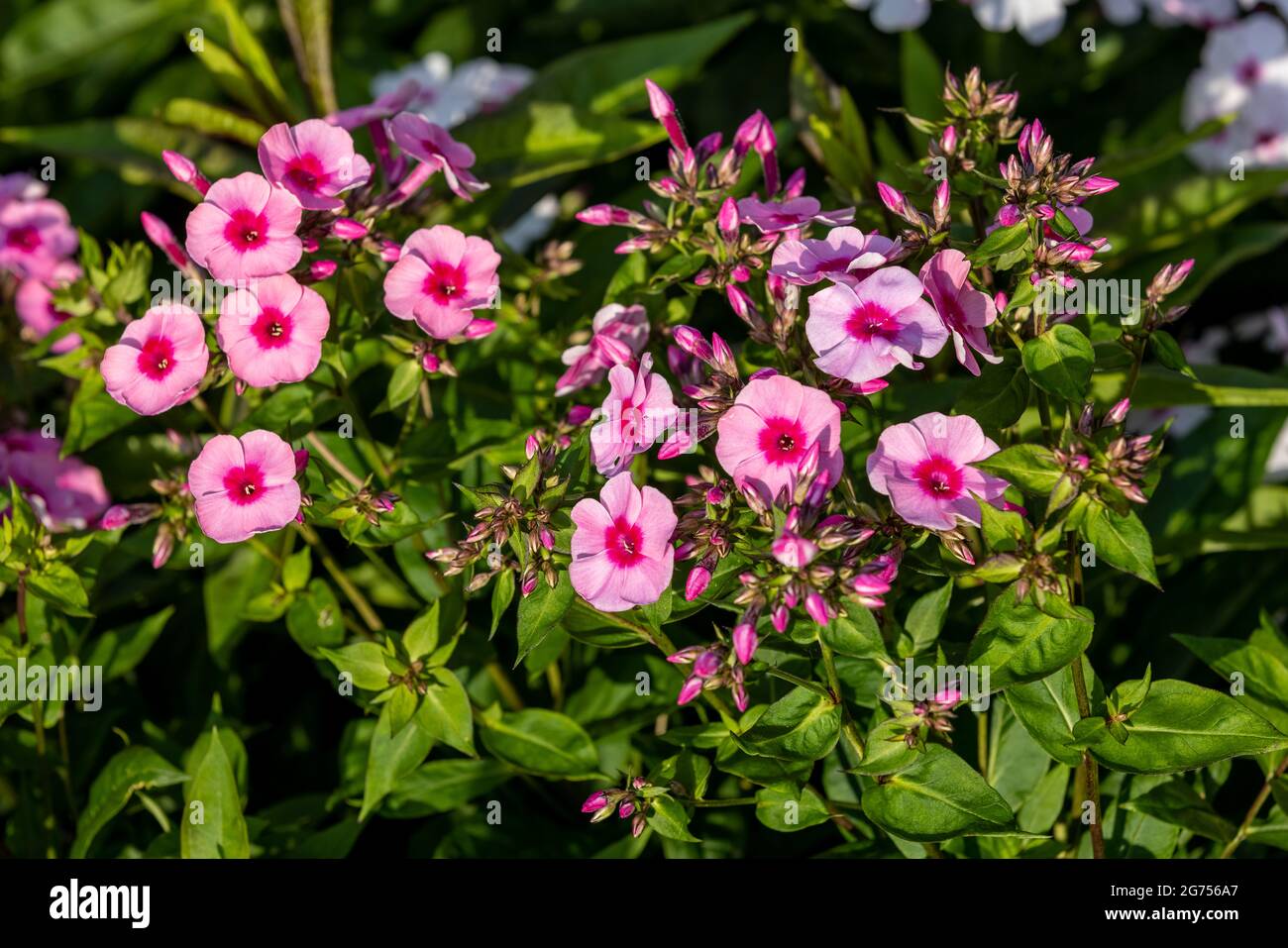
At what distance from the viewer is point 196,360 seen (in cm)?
155

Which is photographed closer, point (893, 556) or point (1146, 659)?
point (893, 556)

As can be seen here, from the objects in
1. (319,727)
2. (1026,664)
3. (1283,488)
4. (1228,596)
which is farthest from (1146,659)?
(319,727)

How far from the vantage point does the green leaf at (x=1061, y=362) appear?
4.32ft

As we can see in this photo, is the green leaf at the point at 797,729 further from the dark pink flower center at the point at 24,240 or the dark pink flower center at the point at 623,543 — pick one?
the dark pink flower center at the point at 24,240

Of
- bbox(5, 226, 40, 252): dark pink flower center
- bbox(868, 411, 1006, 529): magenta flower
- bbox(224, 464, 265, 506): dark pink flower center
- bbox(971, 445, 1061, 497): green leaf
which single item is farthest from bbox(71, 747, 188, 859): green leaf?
bbox(971, 445, 1061, 497): green leaf

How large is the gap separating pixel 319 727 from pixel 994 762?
1.29 metres

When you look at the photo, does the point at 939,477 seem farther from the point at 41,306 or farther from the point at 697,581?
the point at 41,306

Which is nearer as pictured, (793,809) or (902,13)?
(793,809)

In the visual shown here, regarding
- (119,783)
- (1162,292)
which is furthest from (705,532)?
(119,783)

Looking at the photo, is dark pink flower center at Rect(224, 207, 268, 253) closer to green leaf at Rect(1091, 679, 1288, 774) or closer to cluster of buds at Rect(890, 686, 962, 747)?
cluster of buds at Rect(890, 686, 962, 747)

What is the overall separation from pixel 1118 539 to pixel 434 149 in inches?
41.0

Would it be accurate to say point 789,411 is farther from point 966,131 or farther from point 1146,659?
point 1146,659

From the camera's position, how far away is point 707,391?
1387 mm

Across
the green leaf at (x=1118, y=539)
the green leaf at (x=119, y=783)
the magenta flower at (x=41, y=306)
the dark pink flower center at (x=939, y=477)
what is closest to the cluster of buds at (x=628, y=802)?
the dark pink flower center at (x=939, y=477)
